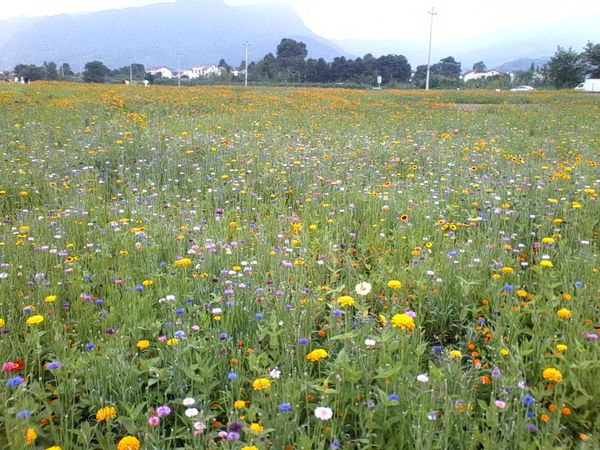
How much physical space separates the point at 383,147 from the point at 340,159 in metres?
1.27

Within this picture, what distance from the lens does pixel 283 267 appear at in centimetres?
320

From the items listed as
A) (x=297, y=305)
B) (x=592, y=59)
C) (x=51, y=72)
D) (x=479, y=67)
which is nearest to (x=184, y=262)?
(x=297, y=305)

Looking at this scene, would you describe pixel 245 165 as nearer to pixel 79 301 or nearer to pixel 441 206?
pixel 441 206

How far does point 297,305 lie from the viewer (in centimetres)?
263

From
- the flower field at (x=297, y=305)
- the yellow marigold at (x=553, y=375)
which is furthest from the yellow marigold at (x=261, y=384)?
the yellow marigold at (x=553, y=375)

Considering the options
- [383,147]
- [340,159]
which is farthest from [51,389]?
[383,147]

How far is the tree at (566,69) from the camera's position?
47156mm

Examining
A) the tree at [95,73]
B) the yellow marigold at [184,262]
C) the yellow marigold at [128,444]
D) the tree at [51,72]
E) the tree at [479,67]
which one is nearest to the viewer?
the yellow marigold at [128,444]

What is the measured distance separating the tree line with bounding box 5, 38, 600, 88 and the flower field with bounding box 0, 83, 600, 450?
50131mm

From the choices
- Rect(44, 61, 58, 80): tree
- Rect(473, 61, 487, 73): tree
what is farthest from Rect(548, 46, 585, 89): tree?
Rect(473, 61, 487, 73): tree

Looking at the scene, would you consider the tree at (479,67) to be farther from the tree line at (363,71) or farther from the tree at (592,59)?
the tree at (592,59)

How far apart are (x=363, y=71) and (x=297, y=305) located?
Answer: 94.6 m

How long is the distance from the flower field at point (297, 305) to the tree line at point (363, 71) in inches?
1974

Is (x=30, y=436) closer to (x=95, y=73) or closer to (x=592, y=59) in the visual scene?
(x=592, y=59)
